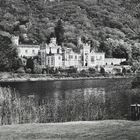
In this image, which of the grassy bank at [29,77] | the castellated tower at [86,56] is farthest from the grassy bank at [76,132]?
the castellated tower at [86,56]

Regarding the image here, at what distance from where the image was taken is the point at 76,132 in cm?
1523

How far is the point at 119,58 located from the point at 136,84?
88.1 meters

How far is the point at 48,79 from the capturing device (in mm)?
105875

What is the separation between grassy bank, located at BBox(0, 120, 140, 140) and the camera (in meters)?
14.1

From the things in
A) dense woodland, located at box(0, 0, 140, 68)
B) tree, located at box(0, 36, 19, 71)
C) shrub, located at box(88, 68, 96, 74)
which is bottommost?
shrub, located at box(88, 68, 96, 74)

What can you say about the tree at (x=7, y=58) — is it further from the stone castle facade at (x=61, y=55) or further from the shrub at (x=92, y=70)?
the shrub at (x=92, y=70)

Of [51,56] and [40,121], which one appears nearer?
[40,121]

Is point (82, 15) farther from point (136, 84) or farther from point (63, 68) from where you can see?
point (136, 84)

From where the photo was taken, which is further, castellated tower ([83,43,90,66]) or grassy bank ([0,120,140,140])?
castellated tower ([83,43,90,66])

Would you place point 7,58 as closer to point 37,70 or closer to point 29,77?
point 29,77

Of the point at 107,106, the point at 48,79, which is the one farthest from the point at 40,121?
the point at 48,79

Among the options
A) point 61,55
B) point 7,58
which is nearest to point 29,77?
point 7,58

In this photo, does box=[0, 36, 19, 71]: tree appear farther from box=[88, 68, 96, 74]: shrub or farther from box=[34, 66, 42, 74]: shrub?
box=[88, 68, 96, 74]: shrub

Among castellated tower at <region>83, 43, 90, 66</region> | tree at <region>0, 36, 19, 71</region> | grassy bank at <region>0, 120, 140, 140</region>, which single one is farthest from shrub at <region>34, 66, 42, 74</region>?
grassy bank at <region>0, 120, 140, 140</region>
